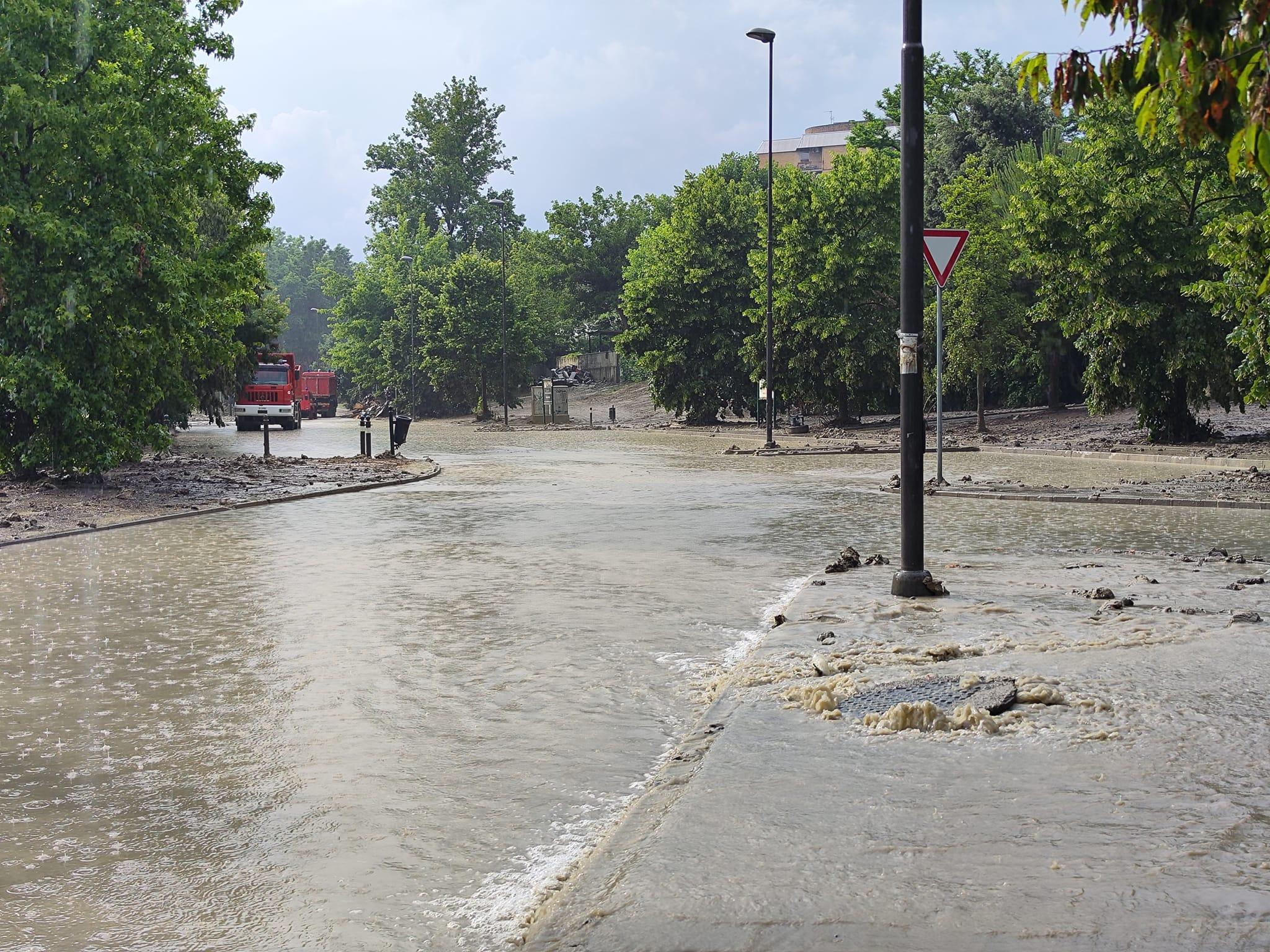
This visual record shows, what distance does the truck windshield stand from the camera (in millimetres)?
62656

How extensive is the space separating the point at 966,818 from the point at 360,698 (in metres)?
3.74

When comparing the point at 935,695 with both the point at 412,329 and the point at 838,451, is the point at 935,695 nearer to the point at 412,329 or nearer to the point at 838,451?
the point at 838,451

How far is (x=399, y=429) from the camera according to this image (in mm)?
35812

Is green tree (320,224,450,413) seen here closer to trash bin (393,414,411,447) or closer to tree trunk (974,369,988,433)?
tree trunk (974,369,988,433)

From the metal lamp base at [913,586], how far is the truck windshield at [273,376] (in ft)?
182

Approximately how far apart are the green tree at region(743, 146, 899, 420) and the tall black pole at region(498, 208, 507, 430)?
62.8 ft

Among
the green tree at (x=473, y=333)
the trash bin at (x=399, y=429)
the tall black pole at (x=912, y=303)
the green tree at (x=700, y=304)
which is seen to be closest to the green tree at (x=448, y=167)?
the green tree at (x=473, y=333)

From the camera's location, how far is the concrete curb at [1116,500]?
18391 mm

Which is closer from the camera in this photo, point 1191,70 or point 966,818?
point 1191,70

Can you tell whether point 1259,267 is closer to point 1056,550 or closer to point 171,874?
point 1056,550

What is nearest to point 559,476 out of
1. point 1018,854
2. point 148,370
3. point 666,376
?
point 148,370

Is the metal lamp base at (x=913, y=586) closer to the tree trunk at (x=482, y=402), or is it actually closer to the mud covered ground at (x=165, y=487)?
the mud covered ground at (x=165, y=487)

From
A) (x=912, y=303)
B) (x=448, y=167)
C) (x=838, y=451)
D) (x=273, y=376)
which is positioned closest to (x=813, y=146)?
(x=448, y=167)

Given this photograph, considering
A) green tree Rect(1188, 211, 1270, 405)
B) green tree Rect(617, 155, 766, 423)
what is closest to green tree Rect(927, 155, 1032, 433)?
green tree Rect(617, 155, 766, 423)
